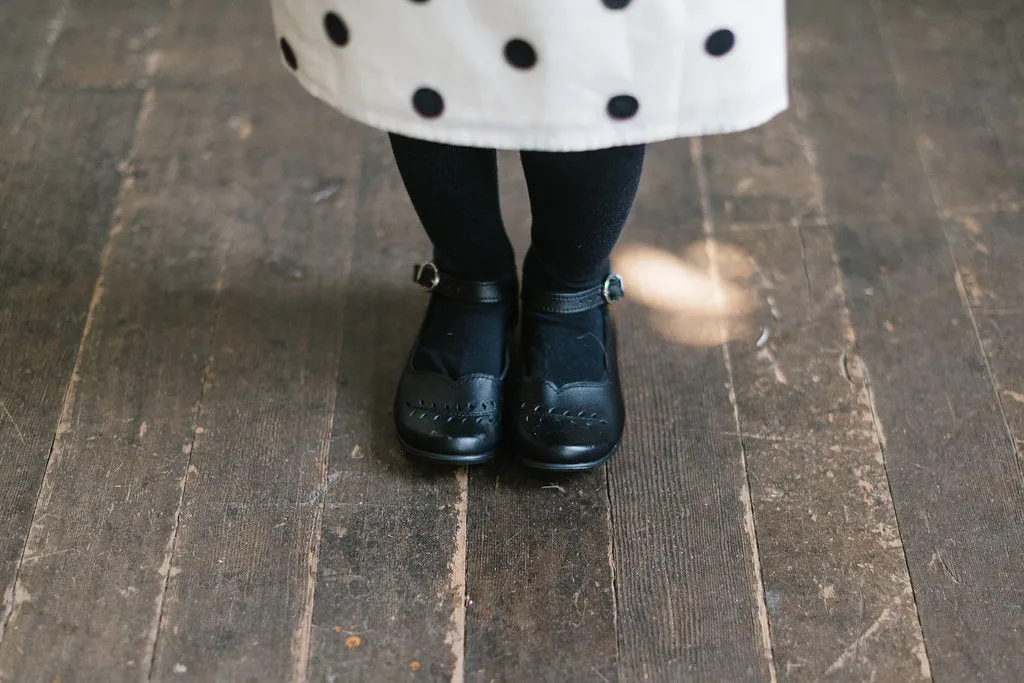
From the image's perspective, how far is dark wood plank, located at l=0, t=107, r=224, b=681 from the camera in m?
0.85

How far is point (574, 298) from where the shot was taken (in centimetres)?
97

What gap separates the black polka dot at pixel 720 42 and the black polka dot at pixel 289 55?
32 cm

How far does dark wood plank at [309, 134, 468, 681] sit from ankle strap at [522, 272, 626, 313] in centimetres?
19

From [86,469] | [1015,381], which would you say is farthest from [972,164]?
[86,469]

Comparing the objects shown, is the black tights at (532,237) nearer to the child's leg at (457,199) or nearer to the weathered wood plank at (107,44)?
the child's leg at (457,199)

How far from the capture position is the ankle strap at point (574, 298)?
0.97 m

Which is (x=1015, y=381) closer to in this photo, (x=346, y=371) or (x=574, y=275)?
(x=574, y=275)

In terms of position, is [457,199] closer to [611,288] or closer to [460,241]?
[460,241]

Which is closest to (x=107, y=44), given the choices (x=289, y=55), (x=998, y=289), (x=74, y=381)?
(x=74, y=381)

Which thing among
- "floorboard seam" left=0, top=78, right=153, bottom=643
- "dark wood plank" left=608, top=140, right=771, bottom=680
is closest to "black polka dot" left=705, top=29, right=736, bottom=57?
"dark wood plank" left=608, top=140, right=771, bottom=680

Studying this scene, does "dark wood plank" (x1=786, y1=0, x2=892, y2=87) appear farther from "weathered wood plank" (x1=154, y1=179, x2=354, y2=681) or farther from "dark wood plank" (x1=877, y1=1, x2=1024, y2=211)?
"weathered wood plank" (x1=154, y1=179, x2=354, y2=681)

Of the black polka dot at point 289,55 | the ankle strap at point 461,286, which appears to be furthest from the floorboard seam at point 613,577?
the black polka dot at point 289,55

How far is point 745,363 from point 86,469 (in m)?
0.75

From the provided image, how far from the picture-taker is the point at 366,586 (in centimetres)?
88
